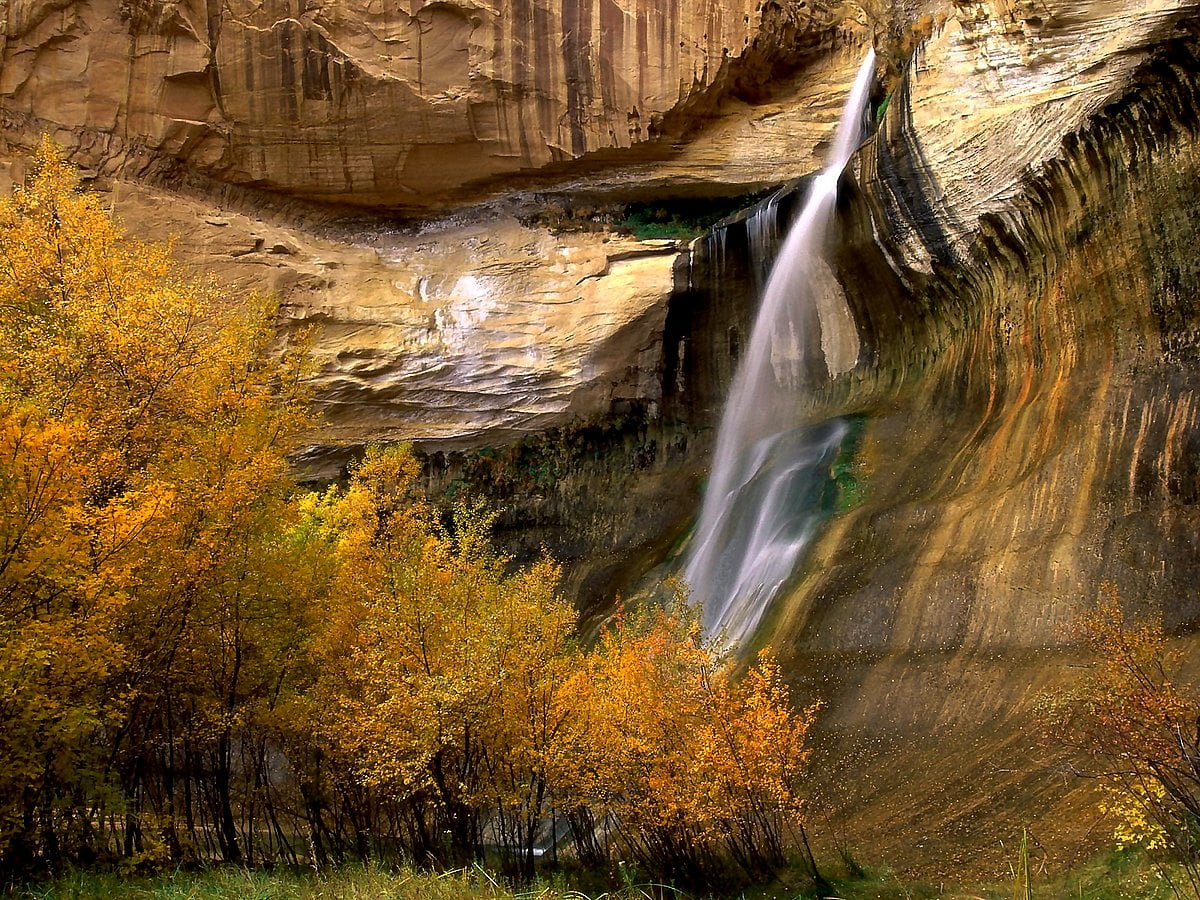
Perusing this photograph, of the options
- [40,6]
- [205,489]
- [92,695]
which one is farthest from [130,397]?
[40,6]

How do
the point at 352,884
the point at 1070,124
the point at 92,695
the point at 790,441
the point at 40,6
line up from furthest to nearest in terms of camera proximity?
the point at 40,6 < the point at 790,441 < the point at 1070,124 < the point at 92,695 < the point at 352,884

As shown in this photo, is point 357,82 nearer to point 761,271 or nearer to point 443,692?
point 761,271

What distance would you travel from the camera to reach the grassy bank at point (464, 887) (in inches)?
305

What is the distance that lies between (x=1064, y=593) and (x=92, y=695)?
36.1 feet

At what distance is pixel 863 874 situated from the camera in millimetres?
9523

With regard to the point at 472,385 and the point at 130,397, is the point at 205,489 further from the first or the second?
the point at 472,385

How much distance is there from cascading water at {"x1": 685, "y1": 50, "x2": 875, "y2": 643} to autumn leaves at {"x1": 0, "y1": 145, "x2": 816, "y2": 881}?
14.7 feet

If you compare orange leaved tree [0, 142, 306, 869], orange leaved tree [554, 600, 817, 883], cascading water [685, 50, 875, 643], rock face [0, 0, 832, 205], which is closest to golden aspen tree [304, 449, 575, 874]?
orange leaved tree [554, 600, 817, 883]

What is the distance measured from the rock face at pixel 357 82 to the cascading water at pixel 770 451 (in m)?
5.04

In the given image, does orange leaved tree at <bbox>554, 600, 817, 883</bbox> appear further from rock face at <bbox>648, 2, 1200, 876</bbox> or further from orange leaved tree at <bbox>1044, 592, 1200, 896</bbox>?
orange leaved tree at <bbox>1044, 592, 1200, 896</bbox>

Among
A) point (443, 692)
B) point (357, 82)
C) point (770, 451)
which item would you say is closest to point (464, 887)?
point (443, 692)

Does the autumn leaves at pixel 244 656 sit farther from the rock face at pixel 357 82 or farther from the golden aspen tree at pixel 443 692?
the rock face at pixel 357 82

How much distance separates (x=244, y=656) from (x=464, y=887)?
4535mm

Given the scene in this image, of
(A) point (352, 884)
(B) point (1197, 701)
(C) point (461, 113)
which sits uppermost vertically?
(C) point (461, 113)
